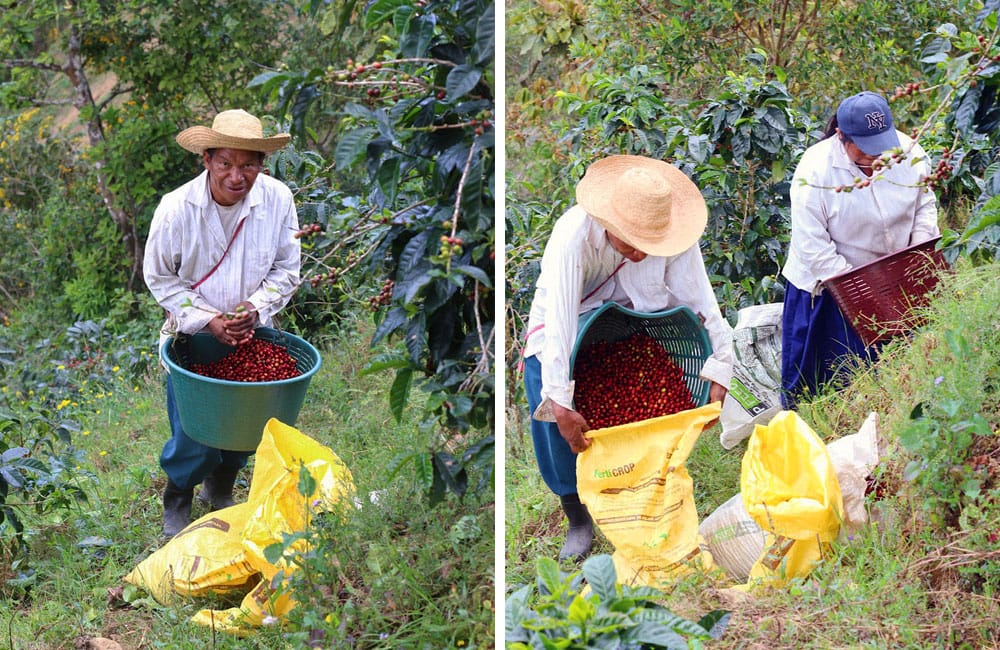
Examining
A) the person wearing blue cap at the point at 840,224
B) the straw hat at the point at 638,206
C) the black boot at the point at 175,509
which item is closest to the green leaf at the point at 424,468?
the straw hat at the point at 638,206

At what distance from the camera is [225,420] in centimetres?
323

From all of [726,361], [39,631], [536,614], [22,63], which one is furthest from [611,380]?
[22,63]

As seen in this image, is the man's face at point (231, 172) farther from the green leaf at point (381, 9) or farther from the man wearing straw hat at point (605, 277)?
the green leaf at point (381, 9)

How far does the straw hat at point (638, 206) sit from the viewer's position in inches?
110

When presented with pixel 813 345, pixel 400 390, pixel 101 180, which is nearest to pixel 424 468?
pixel 400 390

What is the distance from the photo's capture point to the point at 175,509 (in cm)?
374

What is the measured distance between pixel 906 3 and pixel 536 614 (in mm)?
4641

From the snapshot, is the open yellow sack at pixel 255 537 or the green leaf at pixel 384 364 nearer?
the green leaf at pixel 384 364

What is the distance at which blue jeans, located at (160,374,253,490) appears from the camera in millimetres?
3578

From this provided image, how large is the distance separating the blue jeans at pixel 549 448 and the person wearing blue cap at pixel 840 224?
37.1 inches

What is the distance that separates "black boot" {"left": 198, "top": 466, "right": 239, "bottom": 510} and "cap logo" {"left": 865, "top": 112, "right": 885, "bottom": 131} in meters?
2.39

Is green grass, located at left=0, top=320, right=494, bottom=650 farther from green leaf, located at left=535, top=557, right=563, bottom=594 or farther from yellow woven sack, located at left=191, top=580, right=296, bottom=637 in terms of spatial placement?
green leaf, located at left=535, top=557, right=563, bottom=594

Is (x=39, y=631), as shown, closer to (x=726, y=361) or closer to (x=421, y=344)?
(x=421, y=344)

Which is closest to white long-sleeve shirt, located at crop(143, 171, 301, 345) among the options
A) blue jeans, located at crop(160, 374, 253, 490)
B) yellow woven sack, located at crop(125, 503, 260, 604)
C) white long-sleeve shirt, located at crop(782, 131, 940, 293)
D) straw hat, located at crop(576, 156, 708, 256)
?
blue jeans, located at crop(160, 374, 253, 490)
